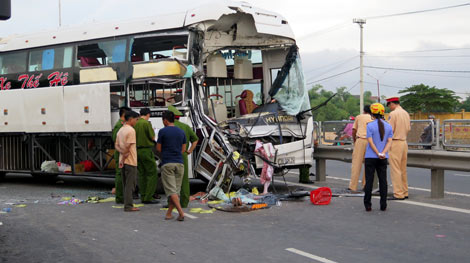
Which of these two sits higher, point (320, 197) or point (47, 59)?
point (47, 59)

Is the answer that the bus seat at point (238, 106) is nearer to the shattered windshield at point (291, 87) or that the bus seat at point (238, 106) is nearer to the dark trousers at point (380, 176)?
the shattered windshield at point (291, 87)

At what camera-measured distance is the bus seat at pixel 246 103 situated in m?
13.2

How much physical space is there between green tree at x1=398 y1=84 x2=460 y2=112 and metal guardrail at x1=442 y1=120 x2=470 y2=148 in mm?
35913

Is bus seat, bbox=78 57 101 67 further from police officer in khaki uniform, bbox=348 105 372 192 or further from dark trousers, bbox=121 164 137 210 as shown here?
police officer in khaki uniform, bbox=348 105 372 192

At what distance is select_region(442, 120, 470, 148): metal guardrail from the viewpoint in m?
10.6

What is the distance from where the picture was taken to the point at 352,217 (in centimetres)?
901

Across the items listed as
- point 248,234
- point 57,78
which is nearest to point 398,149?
point 248,234

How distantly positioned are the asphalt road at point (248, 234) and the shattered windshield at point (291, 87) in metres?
2.54

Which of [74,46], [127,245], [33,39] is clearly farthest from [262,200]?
[33,39]

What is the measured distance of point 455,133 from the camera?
35.6ft

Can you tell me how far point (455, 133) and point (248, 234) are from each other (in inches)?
204

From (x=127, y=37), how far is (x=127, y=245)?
6.19 m

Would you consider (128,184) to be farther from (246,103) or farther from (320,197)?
(246,103)

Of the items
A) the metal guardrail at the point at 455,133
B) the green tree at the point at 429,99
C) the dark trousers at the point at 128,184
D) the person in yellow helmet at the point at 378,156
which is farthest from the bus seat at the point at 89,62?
the green tree at the point at 429,99
